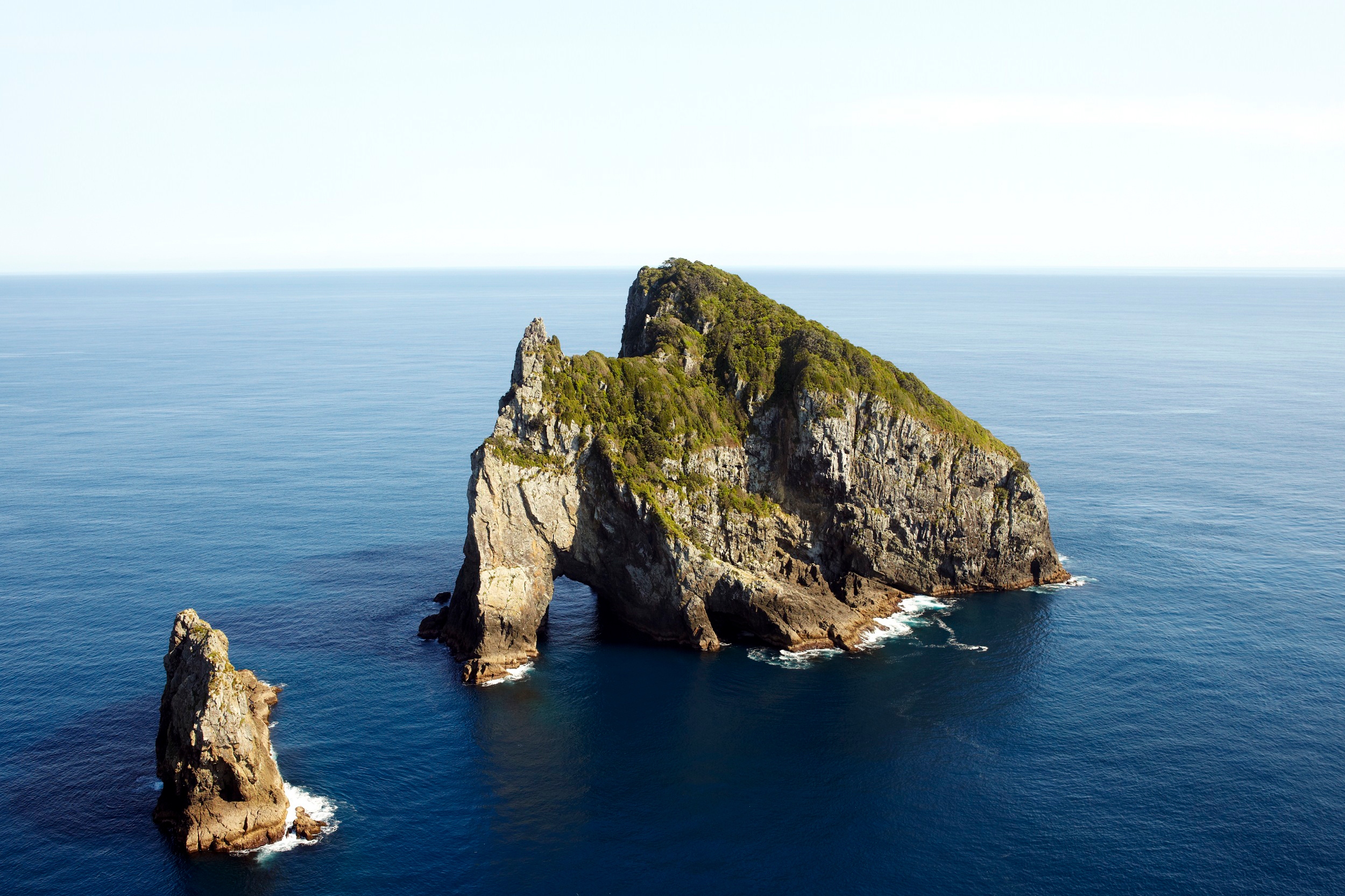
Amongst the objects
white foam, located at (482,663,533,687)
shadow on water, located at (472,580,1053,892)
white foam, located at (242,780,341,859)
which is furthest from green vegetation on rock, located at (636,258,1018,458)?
white foam, located at (242,780,341,859)

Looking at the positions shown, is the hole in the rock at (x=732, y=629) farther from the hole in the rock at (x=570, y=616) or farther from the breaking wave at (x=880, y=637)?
the hole in the rock at (x=570, y=616)

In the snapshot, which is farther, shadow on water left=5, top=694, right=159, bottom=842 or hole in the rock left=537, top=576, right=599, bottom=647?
hole in the rock left=537, top=576, right=599, bottom=647

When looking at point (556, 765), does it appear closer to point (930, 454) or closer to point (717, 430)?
point (717, 430)

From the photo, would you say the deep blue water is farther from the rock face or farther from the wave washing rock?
the wave washing rock

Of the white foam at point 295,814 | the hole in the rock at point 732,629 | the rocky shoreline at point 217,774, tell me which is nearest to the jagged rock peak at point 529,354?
the hole in the rock at point 732,629

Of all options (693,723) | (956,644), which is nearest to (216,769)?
(693,723)

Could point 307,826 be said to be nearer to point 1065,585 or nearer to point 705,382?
point 705,382

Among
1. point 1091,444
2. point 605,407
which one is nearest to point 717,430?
point 605,407
